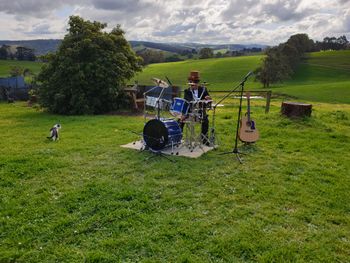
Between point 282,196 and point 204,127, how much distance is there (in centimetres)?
358

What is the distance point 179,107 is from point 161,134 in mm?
851

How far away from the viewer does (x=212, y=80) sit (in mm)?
59438

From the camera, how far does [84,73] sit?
15828 millimetres

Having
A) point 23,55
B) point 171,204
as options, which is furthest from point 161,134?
point 23,55

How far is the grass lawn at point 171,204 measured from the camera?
13.6 feet

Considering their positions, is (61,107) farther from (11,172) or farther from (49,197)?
(49,197)

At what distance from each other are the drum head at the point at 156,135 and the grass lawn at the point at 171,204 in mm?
462

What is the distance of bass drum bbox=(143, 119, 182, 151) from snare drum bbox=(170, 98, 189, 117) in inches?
17.9

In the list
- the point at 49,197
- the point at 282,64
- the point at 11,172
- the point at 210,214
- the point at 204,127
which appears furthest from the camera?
the point at 282,64

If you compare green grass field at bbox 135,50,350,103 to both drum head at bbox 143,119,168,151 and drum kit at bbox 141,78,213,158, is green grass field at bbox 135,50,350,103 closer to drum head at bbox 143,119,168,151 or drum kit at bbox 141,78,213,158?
drum kit at bbox 141,78,213,158

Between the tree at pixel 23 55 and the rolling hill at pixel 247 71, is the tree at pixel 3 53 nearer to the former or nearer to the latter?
the tree at pixel 23 55

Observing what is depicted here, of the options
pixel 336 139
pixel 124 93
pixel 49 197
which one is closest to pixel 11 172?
pixel 49 197

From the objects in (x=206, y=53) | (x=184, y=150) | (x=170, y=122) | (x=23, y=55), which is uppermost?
(x=206, y=53)

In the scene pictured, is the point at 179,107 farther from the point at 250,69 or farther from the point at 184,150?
the point at 250,69
